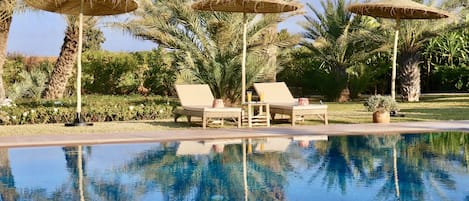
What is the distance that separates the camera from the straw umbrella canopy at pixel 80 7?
13620 millimetres

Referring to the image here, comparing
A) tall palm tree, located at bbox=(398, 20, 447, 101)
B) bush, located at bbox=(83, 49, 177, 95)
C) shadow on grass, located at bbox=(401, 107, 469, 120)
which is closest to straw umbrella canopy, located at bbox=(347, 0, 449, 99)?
shadow on grass, located at bbox=(401, 107, 469, 120)

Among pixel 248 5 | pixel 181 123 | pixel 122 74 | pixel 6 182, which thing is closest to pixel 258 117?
pixel 181 123

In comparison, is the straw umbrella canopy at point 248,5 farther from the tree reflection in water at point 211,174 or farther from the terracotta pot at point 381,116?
the tree reflection in water at point 211,174

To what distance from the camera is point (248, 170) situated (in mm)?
8711

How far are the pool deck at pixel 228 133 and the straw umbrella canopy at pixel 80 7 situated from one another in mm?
2311

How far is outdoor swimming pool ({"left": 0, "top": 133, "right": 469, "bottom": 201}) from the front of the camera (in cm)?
703

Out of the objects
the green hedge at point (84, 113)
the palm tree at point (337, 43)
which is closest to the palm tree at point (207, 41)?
the green hedge at point (84, 113)

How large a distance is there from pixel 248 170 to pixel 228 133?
12.0 feet

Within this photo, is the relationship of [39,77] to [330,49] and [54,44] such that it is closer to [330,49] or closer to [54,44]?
[54,44]

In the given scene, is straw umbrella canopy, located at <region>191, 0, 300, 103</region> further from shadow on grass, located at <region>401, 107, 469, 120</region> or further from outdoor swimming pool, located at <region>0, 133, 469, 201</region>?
shadow on grass, located at <region>401, 107, 469, 120</region>

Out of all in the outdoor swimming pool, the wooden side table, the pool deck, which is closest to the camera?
the outdoor swimming pool

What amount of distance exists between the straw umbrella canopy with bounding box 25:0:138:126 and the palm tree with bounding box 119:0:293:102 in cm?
429

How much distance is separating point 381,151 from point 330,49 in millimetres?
15138

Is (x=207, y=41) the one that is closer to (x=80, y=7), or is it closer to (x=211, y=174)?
(x=80, y=7)
